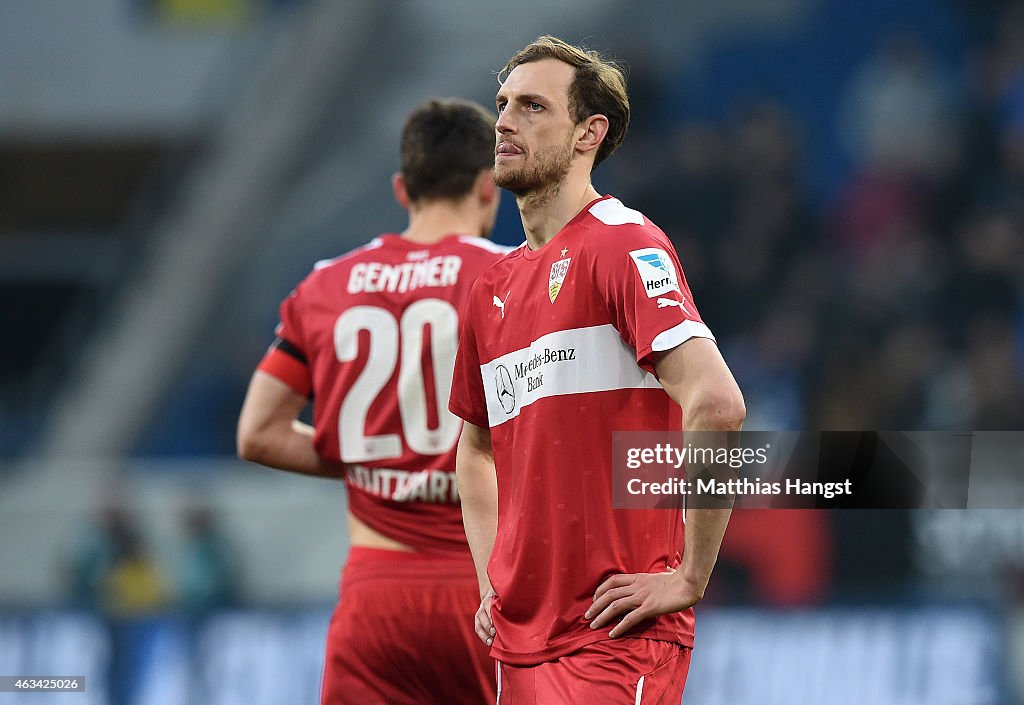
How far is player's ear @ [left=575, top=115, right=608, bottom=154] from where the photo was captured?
12.3ft

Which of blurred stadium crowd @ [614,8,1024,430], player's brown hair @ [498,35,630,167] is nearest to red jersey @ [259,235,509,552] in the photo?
player's brown hair @ [498,35,630,167]

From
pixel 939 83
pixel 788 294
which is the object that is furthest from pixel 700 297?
pixel 939 83

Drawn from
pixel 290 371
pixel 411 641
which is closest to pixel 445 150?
pixel 290 371

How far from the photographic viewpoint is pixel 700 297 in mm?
11352

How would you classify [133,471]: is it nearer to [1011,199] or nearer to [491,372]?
[1011,199]

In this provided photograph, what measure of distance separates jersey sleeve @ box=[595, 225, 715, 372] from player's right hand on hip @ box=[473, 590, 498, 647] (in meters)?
0.75

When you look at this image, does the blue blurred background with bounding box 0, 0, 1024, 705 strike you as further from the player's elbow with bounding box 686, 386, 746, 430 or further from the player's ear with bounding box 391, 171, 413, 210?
the player's elbow with bounding box 686, 386, 746, 430

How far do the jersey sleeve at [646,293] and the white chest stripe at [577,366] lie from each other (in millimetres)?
48

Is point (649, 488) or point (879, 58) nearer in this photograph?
point (649, 488)

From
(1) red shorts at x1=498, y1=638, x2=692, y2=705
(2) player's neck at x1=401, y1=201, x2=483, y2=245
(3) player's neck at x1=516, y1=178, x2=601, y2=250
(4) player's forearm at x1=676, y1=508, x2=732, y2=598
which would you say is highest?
(2) player's neck at x1=401, y1=201, x2=483, y2=245

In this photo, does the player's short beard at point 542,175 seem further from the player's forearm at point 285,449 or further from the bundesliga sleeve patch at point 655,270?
the player's forearm at point 285,449

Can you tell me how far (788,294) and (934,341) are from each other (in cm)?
117

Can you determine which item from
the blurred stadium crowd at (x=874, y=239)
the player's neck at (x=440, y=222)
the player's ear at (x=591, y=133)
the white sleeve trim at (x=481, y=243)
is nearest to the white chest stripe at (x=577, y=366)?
the player's ear at (x=591, y=133)

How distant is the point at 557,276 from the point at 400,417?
1.28 meters
